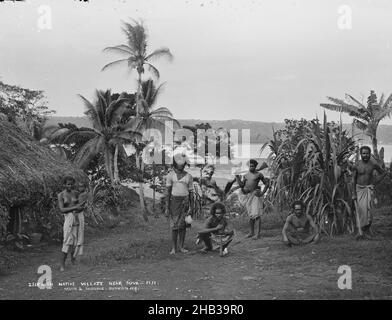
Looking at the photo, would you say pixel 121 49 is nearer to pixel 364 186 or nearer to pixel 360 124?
pixel 360 124

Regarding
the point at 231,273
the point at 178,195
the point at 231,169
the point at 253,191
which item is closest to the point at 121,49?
the point at 253,191

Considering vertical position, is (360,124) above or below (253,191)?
above

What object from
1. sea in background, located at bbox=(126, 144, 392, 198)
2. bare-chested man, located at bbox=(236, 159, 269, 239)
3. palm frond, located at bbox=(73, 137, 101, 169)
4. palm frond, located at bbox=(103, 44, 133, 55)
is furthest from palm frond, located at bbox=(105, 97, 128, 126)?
bare-chested man, located at bbox=(236, 159, 269, 239)

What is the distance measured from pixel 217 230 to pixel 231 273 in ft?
3.89

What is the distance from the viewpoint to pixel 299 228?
7.28m

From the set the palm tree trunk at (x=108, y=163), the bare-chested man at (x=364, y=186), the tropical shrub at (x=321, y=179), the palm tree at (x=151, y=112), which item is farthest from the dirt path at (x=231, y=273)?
the palm tree at (x=151, y=112)

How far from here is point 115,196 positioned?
1725cm

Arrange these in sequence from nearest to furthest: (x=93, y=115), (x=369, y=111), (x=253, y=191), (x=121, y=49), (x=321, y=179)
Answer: (x=321, y=179) → (x=253, y=191) → (x=369, y=111) → (x=93, y=115) → (x=121, y=49)

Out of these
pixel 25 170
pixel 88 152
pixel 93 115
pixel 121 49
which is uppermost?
pixel 121 49

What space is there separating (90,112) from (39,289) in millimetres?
15591

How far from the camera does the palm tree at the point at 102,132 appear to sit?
1992 centimetres

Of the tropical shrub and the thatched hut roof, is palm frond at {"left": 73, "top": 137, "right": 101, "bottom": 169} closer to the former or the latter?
the thatched hut roof

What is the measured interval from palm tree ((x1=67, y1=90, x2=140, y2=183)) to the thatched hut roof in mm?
8670

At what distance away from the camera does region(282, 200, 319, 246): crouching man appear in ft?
23.4
